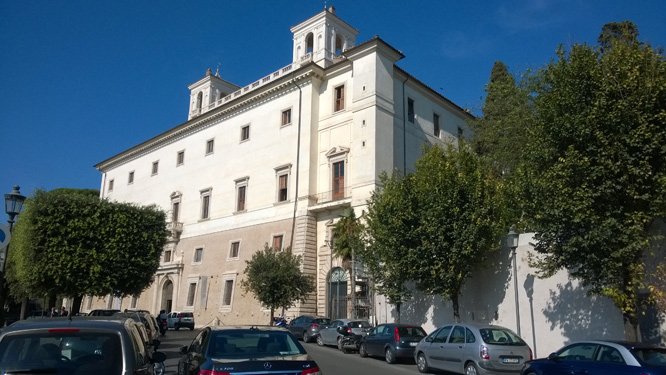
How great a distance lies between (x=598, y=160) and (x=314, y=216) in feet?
80.4

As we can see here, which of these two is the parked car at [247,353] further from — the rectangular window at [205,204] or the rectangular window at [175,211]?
the rectangular window at [175,211]

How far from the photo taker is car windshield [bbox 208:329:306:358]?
699 cm

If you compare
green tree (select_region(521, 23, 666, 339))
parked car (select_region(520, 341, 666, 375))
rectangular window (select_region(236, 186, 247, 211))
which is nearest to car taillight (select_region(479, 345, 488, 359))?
parked car (select_region(520, 341, 666, 375))

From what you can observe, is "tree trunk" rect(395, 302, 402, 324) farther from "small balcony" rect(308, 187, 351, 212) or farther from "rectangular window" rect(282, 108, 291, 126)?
"rectangular window" rect(282, 108, 291, 126)

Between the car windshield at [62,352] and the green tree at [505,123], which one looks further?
the green tree at [505,123]

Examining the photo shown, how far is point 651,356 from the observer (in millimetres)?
8727

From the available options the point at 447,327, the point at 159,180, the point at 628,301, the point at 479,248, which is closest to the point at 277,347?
the point at 447,327

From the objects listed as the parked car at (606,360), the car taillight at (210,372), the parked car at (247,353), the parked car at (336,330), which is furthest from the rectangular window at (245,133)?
the car taillight at (210,372)

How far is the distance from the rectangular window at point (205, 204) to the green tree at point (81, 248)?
15.8 metres

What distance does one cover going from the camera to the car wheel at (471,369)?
507 inches

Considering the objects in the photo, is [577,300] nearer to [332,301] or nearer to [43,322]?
[43,322]

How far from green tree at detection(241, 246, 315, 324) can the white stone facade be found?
1.92 m

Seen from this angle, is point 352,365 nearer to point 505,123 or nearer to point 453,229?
point 453,229

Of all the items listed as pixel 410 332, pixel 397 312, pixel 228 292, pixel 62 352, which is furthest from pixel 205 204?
pixel 62 352
